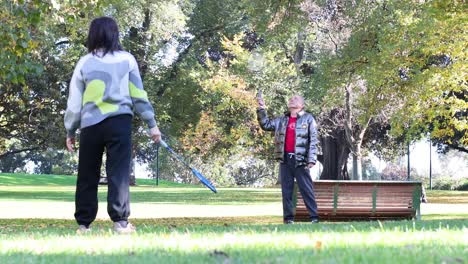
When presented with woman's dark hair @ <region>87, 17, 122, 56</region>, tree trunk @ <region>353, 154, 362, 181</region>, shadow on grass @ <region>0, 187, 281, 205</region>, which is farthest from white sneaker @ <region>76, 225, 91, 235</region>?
tree trunk @ <region>353, 154, 362, 181</region>

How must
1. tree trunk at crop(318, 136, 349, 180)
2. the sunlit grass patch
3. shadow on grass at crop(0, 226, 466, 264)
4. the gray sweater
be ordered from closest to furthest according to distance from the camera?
1. shadow on grass at crop(0, 226, 466, 264)
2. the sunlit grass patch
3. the gray sweater
4. tree trunk at crop(318, 136, 349, 180)

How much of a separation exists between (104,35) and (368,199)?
Result: 8.79m

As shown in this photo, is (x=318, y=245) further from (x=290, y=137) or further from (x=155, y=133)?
(x=290, y=137)

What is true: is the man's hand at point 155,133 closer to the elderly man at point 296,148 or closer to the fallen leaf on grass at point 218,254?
the fallen leaf on grass at point 218,254

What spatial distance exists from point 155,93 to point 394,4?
18969 millimetres

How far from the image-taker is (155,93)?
4150 centimetres

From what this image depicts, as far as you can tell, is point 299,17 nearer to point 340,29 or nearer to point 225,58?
point 340,29

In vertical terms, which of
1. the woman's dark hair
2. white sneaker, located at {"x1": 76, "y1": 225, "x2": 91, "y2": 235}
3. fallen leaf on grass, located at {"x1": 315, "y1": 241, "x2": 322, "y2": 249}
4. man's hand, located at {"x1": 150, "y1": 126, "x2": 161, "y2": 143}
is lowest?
white sneaker, located at {"x1": 76, "y1": 225, "x2": 91, "y2": 235}

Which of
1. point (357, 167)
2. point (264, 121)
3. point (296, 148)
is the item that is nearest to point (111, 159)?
point (296, 148)

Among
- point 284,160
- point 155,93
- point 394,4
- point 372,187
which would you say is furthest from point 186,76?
point 284,160

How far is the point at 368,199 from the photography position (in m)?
15.2

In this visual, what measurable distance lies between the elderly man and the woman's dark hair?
14.5 ft

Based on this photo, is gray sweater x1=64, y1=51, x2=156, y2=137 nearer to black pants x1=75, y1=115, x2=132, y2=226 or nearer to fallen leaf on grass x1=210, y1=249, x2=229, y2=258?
black pants x1=75, y1=115, x2=132, y2=226

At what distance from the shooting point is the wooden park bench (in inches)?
589
